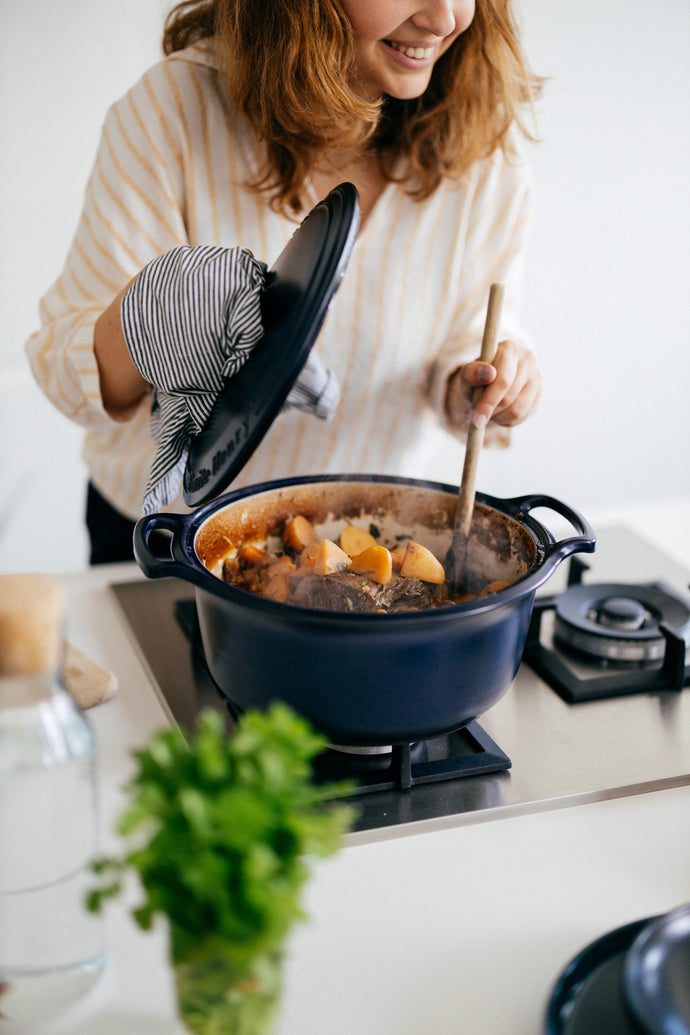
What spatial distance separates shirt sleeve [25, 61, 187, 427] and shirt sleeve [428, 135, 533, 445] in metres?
0.45

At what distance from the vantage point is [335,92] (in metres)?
1.12

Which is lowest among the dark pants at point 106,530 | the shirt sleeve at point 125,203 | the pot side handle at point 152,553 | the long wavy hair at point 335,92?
the dark pants at point 106,530

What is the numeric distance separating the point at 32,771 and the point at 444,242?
1102 millimetres

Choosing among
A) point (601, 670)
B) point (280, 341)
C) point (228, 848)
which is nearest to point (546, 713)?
point (601, 670)

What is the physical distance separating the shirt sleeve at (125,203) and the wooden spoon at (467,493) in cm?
49

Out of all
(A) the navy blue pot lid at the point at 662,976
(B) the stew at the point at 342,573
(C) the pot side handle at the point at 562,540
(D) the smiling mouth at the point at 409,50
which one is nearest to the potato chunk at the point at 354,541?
(B) the stew at the point at 342,573

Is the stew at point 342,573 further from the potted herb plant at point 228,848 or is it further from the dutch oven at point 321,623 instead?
the potted herb plant at point 228,848

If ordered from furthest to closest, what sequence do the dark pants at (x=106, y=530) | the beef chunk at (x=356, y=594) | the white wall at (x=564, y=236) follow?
the white wall at (x=564, y=236)
the dark pants at (x=106, y=530)
the beef chunk at (x=356, y=594)

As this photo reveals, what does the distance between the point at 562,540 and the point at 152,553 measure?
0.38 metres

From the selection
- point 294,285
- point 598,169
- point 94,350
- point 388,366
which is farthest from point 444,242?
point 598,169

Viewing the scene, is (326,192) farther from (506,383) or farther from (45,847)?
(45,847)

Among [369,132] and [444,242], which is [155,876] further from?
[444,242]

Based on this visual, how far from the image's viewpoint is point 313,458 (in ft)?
4.73

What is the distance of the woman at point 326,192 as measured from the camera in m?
1.13
